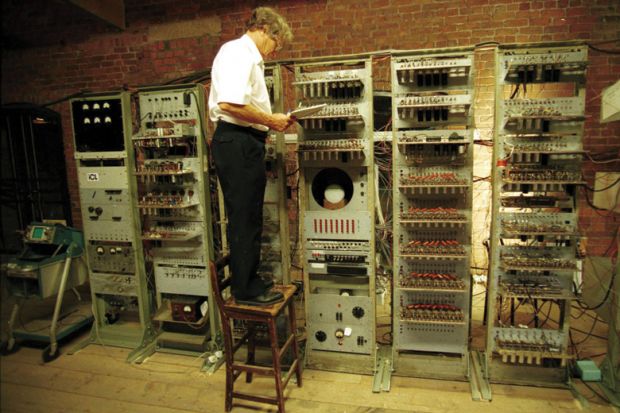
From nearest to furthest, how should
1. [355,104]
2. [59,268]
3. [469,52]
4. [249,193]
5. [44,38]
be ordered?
[249,193] < [469,52] < [355,104] < [59,268] < [44,38]

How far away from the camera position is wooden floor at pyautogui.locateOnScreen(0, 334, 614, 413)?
7.50 feet

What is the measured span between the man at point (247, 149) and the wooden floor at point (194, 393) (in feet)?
2.48

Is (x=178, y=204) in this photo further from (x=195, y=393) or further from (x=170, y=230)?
(x=195, y=393)

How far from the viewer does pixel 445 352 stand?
2561 mm

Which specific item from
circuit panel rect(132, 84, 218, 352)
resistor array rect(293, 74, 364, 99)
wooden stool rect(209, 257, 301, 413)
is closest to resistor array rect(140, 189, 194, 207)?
circuit panel rect(132, 84, 218, 352)

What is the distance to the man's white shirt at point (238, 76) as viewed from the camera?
75.4 inches

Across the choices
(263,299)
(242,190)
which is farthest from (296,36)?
(263,299)

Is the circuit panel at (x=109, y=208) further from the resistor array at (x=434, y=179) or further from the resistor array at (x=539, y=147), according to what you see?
the resistor array at (x=539, y=147)

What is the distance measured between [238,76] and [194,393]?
1986 mm

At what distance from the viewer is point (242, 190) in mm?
2057

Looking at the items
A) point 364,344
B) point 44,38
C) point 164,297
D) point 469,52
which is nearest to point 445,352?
point 364,344

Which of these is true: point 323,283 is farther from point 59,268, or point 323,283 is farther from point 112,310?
point 59,268

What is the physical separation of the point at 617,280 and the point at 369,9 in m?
3.08

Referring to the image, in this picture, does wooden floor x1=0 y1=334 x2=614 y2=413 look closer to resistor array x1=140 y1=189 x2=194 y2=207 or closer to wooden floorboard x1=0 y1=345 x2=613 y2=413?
wooden floorboard x1=0 y1=345 x2=613 y2=413
